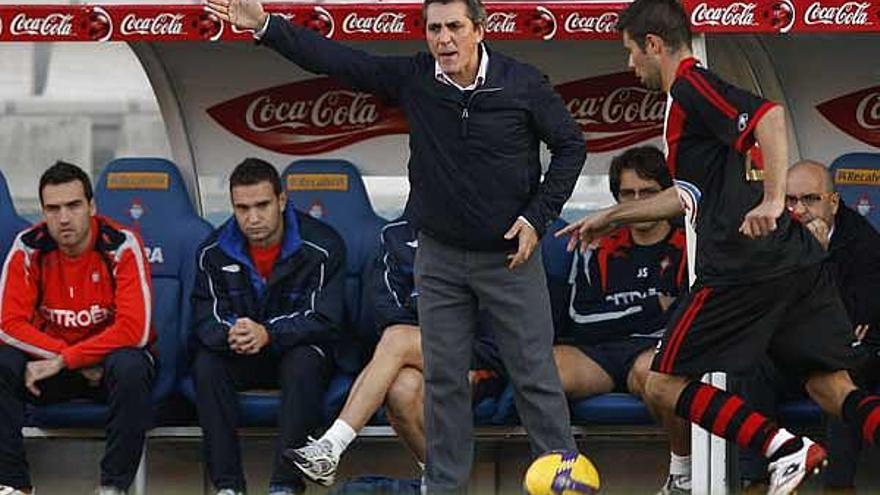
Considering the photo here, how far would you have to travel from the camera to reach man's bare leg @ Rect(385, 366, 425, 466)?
872cm

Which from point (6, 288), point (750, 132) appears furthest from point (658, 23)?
point (6, 288)

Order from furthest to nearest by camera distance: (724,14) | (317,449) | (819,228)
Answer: (819,228), (317,449), (724,14)

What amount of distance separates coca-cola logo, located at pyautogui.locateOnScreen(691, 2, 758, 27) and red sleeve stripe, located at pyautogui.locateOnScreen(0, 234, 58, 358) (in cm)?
272

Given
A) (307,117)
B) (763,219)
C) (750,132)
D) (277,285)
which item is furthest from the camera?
(307,117)

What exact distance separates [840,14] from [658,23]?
1.01 meters

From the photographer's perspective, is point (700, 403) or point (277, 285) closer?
point (700, 403)

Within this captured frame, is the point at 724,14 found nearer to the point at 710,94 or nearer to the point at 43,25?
the point at 710,94

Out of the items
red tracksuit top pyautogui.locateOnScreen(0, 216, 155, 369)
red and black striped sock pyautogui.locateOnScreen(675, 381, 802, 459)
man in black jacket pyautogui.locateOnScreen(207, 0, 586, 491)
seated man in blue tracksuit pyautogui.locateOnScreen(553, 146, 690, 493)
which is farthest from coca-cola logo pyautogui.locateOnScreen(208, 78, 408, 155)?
red and black striped sock pyautogui.locateOnScreen(675, 381, 802, 459)

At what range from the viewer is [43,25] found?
344 inches

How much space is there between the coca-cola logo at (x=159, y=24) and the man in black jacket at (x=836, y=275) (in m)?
2.34

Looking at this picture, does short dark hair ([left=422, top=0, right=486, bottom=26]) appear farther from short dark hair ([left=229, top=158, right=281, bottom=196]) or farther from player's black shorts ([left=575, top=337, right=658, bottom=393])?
player's black shorts ([left=575, top=337, right=658, bottom=393])

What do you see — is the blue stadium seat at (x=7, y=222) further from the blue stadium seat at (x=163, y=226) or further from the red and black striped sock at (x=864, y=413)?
the red and black striped sock at (x=864, y=413)

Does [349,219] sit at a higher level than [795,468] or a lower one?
higher

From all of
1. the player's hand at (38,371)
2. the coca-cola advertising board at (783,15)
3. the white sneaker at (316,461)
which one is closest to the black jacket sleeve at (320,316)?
the white sneaker at (316,461)
